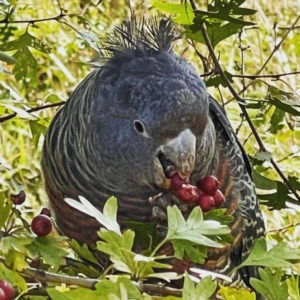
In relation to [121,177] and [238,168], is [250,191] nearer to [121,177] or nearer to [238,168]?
[238,168]

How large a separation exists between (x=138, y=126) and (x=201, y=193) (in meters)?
0.26

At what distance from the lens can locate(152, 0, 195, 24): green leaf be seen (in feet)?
4.08

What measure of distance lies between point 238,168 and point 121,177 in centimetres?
33

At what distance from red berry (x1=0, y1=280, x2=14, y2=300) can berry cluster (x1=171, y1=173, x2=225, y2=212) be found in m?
0.29

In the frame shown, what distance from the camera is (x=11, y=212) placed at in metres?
0.80

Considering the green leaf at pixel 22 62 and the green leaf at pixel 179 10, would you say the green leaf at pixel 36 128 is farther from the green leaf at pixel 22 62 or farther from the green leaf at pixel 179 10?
the green leaf at pixel 179 10

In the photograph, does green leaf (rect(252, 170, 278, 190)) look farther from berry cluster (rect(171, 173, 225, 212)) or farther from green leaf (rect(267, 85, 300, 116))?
berry cluster (rect(171, 173, 225, 212))

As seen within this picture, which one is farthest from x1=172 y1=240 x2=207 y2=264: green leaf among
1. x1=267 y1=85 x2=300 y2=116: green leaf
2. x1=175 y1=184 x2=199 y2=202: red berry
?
x1=267 y1=85 x2=300 y2=116: green leaf

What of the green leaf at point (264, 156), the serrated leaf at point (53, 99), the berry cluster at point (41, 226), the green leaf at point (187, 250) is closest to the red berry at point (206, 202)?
the green leaf at point (187, 250)

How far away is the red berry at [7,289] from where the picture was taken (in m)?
0.68

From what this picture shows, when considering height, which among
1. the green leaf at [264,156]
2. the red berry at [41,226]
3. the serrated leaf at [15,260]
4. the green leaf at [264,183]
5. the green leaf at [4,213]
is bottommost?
the green leaf at [264,183]

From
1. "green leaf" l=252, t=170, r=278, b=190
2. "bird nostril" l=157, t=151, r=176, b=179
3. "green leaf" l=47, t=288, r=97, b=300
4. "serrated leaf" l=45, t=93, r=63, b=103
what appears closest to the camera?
"green leaf" l=47, t=288, r=97, b=300

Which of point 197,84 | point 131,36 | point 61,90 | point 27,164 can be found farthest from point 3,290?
point 61,90

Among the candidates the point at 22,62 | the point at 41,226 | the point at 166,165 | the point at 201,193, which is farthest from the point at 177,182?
the point at 22,62
